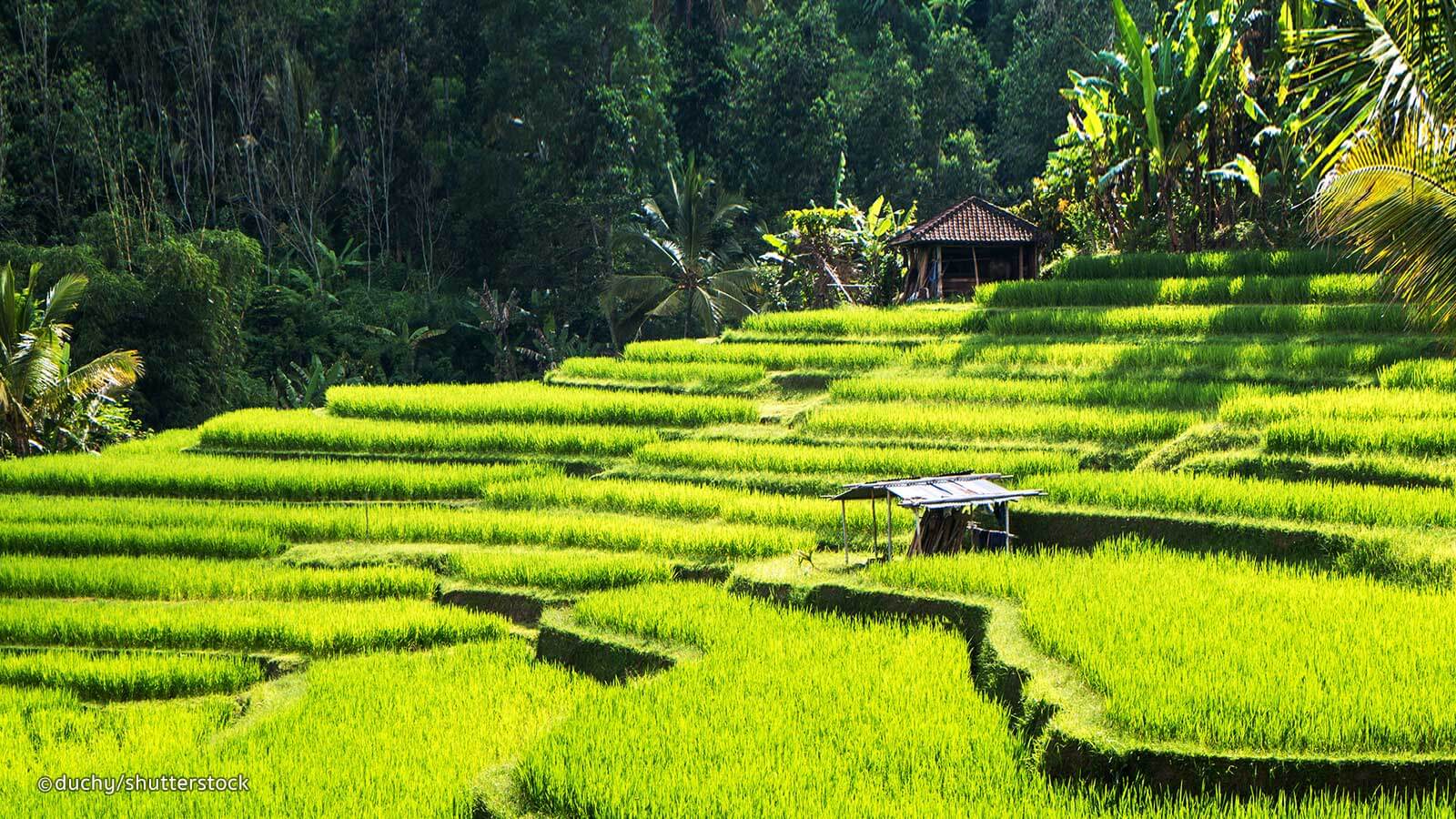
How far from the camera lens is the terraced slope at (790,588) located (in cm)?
508

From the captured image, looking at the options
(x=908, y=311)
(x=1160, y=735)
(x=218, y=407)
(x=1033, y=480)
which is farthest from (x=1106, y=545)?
(x=218, y=407)

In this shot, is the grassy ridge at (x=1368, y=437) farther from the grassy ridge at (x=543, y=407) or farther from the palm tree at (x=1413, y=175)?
the grassy ridge at (x=543, y=407)

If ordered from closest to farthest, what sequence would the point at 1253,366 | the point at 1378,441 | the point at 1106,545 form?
the point at 1106,545
the point at 1378,441
the point at 1253,366

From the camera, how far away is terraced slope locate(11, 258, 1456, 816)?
16.7ft

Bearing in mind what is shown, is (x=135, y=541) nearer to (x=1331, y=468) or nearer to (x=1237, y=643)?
(x=1237, y=643)

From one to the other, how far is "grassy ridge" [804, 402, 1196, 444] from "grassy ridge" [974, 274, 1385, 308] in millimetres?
3368

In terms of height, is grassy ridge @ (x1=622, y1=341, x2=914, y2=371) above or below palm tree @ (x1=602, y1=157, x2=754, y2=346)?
below

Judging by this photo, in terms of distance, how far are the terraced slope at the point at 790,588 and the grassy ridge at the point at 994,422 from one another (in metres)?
0.04

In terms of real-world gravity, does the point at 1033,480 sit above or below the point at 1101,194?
below

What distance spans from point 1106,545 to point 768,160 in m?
21.6

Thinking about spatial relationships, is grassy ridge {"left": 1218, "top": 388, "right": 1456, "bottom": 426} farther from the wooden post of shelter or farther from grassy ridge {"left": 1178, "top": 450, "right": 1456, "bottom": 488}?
the wooden post of shelter

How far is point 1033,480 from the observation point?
32.0 ft

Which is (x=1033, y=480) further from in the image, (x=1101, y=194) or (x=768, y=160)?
(x=768, y=160)

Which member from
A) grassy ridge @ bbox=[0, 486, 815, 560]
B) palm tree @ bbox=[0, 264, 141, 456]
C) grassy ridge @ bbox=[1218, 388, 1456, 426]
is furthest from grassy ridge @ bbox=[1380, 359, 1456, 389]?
palm tree @ bbox=[0, 264, 141, 456]
